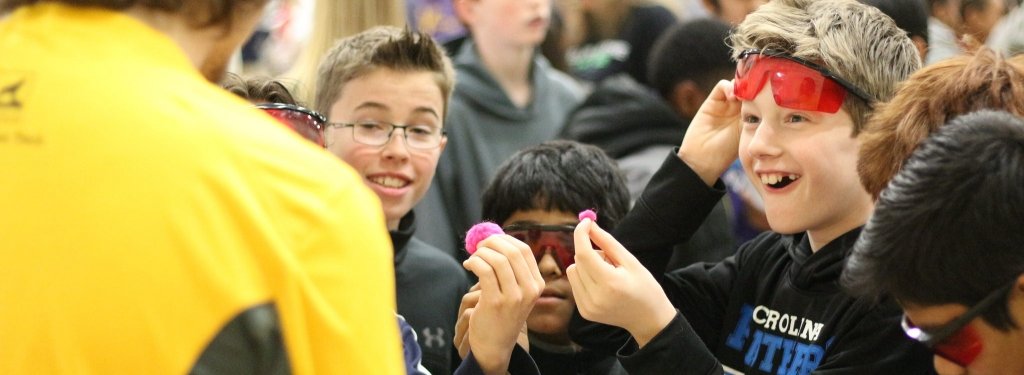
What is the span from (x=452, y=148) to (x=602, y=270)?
2.47m

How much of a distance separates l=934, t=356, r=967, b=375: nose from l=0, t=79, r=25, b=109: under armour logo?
142cm

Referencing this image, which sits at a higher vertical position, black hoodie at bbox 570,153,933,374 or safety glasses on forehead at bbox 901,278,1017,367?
safety glasses on forehead at bbox 901,278,1017,367

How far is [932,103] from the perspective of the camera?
2299mm

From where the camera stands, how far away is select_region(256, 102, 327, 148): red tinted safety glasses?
9.36 ft

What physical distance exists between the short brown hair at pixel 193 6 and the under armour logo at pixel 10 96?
136mm

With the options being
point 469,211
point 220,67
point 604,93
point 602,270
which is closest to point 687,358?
point 602,270

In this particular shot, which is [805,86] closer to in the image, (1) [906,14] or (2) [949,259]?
(1) [906,14]

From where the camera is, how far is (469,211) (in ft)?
15.2

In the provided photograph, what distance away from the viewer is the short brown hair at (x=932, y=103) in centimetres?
225

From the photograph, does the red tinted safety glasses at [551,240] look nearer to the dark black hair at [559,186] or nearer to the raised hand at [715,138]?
the dark black hair at [559,186]

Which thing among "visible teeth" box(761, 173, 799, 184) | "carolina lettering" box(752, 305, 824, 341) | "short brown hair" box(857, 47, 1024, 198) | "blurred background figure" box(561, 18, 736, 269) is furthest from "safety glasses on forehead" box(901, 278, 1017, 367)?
"blurred background figure" box(561, 18, 736, 269)

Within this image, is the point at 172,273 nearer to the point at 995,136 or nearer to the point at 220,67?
the point at 220,67

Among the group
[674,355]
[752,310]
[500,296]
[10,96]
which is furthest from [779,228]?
[10,96]

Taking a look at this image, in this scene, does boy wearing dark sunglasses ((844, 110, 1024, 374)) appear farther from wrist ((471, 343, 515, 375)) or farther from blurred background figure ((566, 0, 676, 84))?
blurred background figure ((566, 0, 676, 84))
